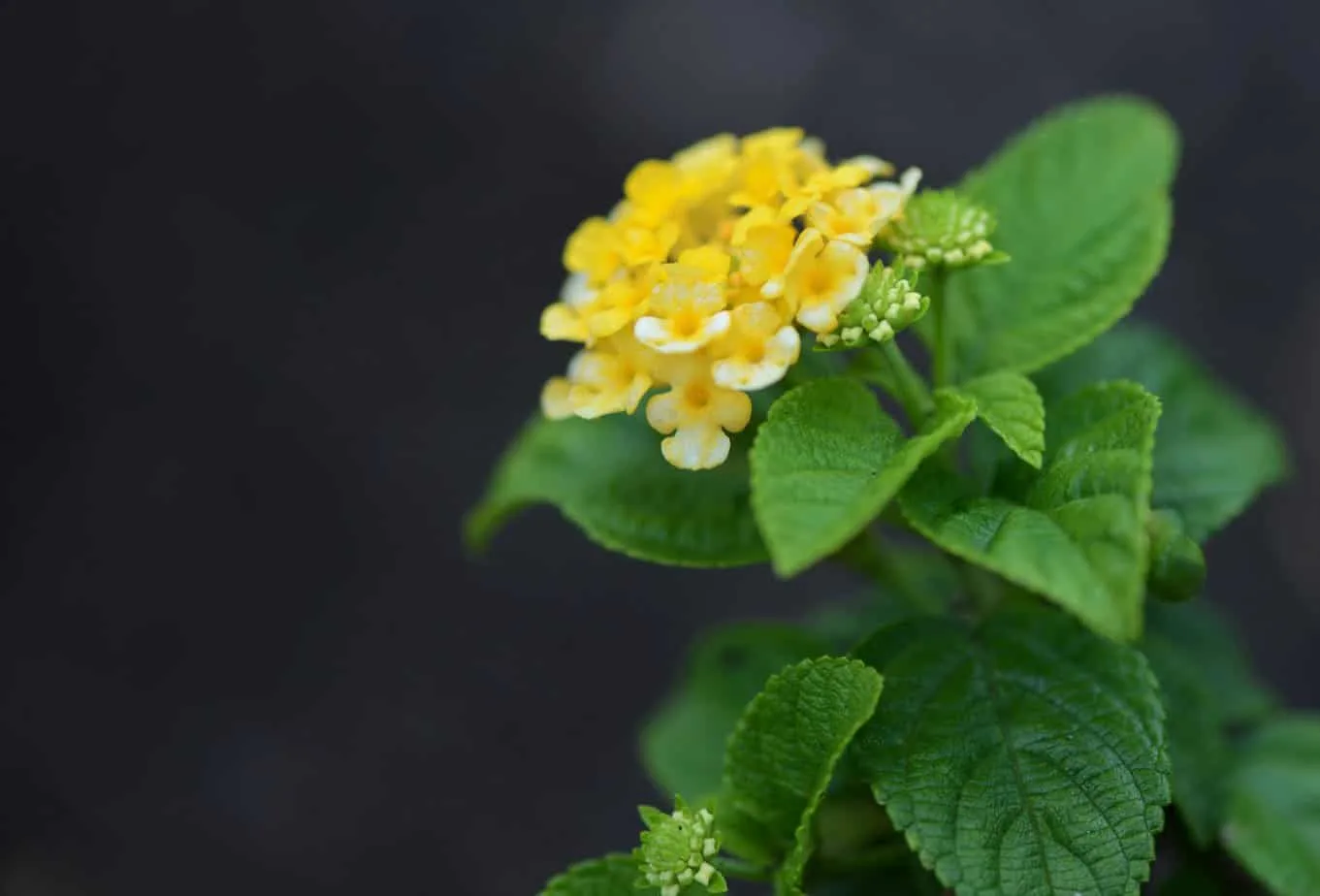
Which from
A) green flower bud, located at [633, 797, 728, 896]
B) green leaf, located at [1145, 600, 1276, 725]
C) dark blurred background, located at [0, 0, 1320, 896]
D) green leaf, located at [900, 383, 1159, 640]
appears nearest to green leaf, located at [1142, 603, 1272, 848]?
green leaf, located at [1145, 600, 1276, 725]

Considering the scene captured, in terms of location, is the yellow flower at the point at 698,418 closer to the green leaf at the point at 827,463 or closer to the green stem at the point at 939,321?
the green leaf at the point at 827,463

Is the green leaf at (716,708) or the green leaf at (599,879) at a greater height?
the green leaf at (716,708)

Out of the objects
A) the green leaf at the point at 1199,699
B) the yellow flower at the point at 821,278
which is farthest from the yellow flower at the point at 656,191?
the green leaf at the point at 1199,699

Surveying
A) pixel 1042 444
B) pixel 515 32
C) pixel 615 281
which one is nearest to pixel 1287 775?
pixel 1042 444

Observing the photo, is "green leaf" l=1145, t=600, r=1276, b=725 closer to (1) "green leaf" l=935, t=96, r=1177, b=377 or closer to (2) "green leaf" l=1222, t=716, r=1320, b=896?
(2) "green leaf" l=1222, t=716, r=1320, b=896

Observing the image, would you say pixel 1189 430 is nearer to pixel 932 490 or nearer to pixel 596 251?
pixel 932 490

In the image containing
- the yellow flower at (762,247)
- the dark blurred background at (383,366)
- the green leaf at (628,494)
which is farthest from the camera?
the dark blurred background at (383,366)
